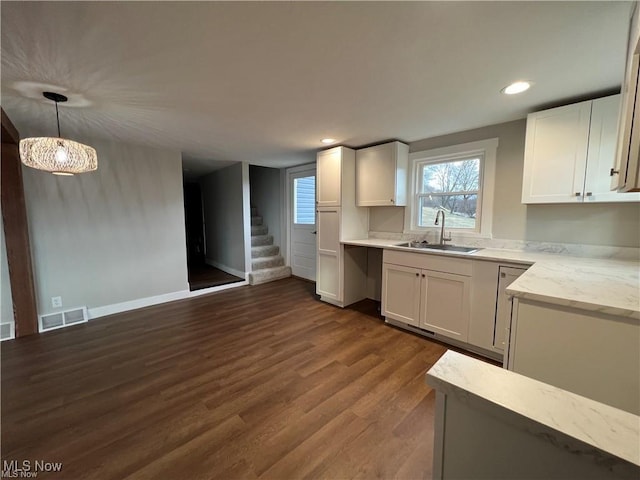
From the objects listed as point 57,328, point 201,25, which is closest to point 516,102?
point 201,25

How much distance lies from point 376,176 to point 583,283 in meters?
2.29

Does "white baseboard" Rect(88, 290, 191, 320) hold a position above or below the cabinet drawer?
below

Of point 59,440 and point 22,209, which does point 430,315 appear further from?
point 22,209

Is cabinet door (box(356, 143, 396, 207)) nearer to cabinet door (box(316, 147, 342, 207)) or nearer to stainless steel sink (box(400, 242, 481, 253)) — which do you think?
cabinet door (box(316, 147, 342, 207))

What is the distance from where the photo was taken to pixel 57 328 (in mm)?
2963

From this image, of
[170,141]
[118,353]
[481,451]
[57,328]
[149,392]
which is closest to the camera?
[481,451]

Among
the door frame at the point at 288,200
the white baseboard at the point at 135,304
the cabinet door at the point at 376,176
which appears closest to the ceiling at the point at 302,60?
the cabinet door at the point at 376,176

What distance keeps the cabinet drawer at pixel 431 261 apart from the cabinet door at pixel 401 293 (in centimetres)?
6

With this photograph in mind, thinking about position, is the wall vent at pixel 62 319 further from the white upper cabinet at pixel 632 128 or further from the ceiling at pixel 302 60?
the white upper cabinet at pixel 632 128

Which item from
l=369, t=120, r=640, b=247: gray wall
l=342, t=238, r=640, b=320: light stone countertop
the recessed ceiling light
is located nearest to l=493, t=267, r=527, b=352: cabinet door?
l=342, t=238, r=640, b=320: light stone countertop

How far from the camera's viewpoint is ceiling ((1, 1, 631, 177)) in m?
1.19

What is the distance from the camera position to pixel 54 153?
1.94 metres

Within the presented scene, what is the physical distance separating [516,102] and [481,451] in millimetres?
2505

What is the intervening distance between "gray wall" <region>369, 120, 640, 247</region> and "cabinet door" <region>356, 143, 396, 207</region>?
0.54 meters
